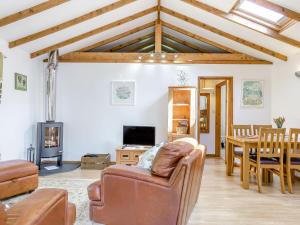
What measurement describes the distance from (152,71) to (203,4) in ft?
7.36

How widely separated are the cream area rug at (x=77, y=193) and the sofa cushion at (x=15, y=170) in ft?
1.09

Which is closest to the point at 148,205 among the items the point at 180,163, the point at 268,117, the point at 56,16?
the point at 180,163

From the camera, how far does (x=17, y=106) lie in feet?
16.9

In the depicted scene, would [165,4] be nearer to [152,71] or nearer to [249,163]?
[152,71]

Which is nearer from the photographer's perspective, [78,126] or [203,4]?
[203,4]

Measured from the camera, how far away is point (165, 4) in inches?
200

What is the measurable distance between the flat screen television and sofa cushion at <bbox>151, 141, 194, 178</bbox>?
347 cm


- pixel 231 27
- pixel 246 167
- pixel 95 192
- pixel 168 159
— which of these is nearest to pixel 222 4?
pixel 231 27

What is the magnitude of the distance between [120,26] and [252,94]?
11.8ft

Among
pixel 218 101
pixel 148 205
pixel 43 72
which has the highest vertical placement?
pixel 43 72

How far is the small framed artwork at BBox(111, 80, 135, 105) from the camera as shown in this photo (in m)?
6.34

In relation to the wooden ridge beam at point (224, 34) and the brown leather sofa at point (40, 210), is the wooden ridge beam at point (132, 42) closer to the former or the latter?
the wooden ridge beam at point (224, 34)

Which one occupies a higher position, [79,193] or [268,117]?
[268,117]

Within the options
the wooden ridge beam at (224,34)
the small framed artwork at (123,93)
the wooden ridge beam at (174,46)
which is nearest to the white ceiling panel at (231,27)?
the wooden ridge beam at (224,34)
